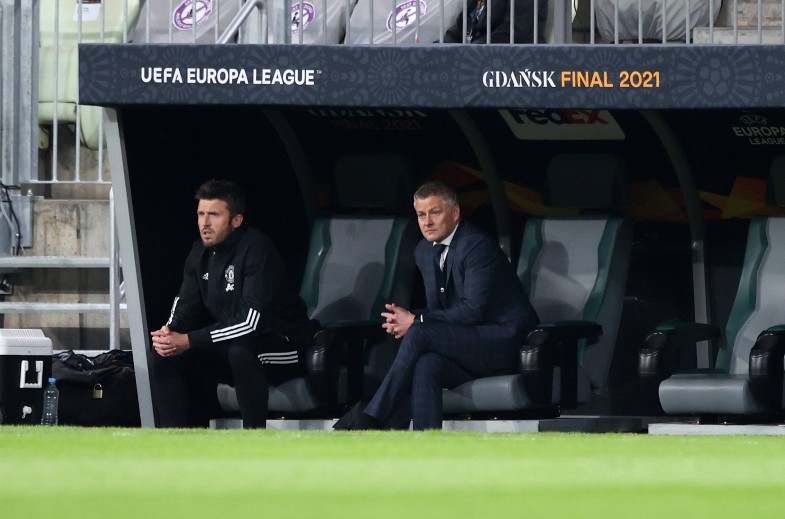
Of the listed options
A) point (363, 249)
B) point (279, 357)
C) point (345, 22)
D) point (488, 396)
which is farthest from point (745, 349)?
point (345, 22)

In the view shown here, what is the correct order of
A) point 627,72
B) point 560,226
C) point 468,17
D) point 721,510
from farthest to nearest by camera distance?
1. point 468,17
2. point 560,226
3. point 627,72
4. point 721,510

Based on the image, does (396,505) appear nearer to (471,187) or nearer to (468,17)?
(471,187)

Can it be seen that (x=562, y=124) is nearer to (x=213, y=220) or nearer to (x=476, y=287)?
(x=476, y=287)

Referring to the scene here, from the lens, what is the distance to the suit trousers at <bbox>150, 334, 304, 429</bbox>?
8.95 metres

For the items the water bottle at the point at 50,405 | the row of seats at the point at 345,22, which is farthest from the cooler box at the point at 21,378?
the row of seats at the point at 345,22

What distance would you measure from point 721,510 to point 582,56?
Answer: 4714mm

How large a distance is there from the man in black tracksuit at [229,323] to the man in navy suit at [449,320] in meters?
0.60

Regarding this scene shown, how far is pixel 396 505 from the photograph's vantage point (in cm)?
424

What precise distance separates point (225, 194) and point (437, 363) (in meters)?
1.61

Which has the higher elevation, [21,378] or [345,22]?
[345,22]

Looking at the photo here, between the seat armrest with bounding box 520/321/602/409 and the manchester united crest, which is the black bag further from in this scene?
the seat armrest with bounding box 520/321/602/409

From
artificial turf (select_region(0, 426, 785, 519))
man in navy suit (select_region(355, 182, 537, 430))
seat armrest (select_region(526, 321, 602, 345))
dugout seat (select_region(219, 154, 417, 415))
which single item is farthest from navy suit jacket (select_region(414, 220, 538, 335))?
artificial turf (select_region(0, 426, 785, 519))

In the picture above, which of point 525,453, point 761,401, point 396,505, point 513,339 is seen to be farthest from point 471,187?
point 396,505

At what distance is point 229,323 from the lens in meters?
9.15
